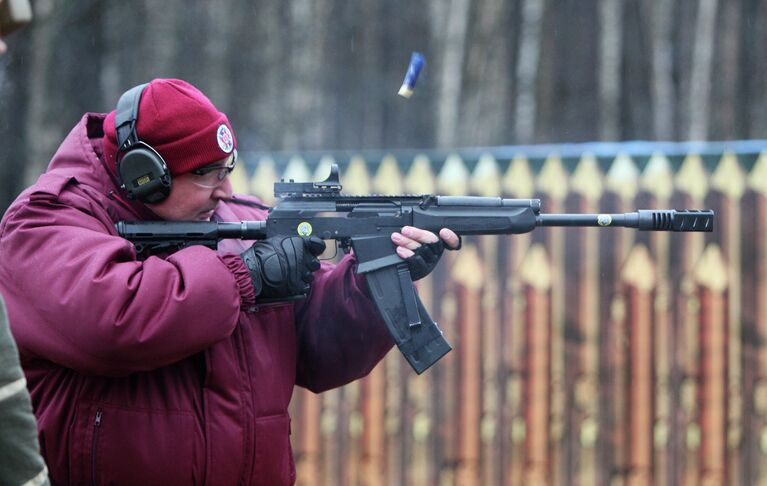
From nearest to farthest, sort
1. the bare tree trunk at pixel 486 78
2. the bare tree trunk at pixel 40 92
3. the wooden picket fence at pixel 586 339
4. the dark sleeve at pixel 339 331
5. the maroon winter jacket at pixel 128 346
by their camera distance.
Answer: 1. the maroon winter jacket at pixel 128 346
2. the dark sleeve at pixel 339 331
3. the wooden picket fence at pixel 586 339
4. the bare tree trunk at pixel 40 92
5. the bare tree trunk at pixel 486 78

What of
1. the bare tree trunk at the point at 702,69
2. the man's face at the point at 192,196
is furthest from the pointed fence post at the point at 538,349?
the bare tree trunk at the point at 702,69

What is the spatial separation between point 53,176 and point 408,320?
4.08 ft

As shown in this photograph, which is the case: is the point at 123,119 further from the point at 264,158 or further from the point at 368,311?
the point at 264,158

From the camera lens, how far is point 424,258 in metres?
3.58

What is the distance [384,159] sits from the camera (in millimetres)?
5910

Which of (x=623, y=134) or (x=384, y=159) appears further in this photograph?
(x=623, y=134)

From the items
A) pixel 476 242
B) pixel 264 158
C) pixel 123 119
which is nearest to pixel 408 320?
pixel 123 119

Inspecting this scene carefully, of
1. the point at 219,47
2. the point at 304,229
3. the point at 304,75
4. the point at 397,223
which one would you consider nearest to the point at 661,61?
the point at 304,75

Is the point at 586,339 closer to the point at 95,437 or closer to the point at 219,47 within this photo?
the point at 95,437

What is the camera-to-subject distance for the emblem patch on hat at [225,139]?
3.22 meters

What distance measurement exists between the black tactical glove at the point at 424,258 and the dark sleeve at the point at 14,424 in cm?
176

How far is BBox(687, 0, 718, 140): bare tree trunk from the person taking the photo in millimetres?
12812

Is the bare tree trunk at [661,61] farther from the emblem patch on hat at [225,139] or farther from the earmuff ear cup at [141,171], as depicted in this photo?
the earmuff ear cup at [141,171]

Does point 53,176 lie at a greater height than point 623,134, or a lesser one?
lesser
